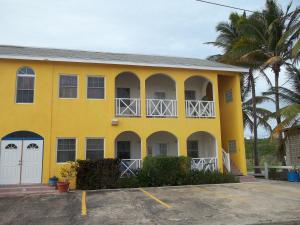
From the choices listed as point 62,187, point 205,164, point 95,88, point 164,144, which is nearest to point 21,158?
point 62,187

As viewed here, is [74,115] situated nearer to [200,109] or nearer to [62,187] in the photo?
[62,187]

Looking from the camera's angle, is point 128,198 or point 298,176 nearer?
point 128,198

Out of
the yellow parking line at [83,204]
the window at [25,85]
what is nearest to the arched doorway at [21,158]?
the window at [25,85]

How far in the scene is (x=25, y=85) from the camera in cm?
1533

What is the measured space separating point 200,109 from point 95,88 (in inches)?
244

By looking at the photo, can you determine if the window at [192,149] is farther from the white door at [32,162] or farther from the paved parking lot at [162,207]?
the white door at [32,162]

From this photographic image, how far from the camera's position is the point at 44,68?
51.1ft

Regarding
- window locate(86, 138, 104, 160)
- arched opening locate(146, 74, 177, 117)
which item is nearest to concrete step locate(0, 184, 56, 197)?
window locate(86, 138, 104, 160)

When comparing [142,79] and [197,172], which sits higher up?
[142,79]

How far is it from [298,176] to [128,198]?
10.2 m

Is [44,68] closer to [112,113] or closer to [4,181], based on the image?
[112,113]

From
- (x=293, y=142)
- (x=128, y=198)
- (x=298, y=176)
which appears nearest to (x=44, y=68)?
(x=128, y=198)

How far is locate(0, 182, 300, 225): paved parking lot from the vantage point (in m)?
8.26

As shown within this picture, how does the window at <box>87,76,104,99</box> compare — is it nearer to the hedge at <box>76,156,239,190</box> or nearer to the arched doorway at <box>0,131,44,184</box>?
the arched doorway at <box>0,131,44,184</box>
